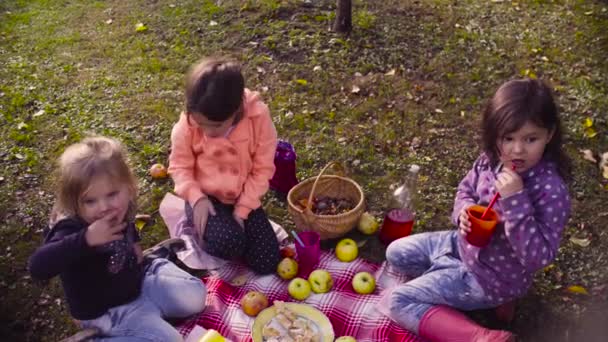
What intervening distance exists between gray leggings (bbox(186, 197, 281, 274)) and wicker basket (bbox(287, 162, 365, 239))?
0.25 m

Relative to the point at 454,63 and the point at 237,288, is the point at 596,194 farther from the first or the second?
the point at 237,288

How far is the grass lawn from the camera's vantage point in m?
3.63

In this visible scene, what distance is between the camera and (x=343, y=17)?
5965mm

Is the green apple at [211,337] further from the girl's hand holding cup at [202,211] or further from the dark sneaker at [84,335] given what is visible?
the girl's hand holding cup at [202,211]

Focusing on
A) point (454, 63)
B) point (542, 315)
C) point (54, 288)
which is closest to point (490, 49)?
point (454, 63)

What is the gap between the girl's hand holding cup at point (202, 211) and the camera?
3.35 m

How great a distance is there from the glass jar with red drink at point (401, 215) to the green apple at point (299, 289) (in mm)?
726

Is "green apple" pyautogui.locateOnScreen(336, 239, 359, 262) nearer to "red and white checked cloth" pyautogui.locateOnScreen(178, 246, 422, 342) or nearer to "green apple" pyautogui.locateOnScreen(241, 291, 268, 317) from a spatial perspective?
"red and white checked cloth" pyautogui.locateOnScreen(178, 246, 422, 342)

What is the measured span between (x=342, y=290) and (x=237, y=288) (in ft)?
2.28

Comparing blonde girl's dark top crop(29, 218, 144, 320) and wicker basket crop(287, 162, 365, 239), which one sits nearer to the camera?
blonde girl's dark top crop(29, 218, 144, 320)

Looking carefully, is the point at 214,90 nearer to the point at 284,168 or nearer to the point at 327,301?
the point at 284,168

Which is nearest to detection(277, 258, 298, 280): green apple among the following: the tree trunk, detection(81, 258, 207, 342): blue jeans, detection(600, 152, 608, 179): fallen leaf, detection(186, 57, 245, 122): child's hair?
detection(81, 258, 207, 342): blue jeans

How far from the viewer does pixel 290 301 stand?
134 inches

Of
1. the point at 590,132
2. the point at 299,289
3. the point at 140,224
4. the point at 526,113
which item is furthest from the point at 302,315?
the point at 590,132
